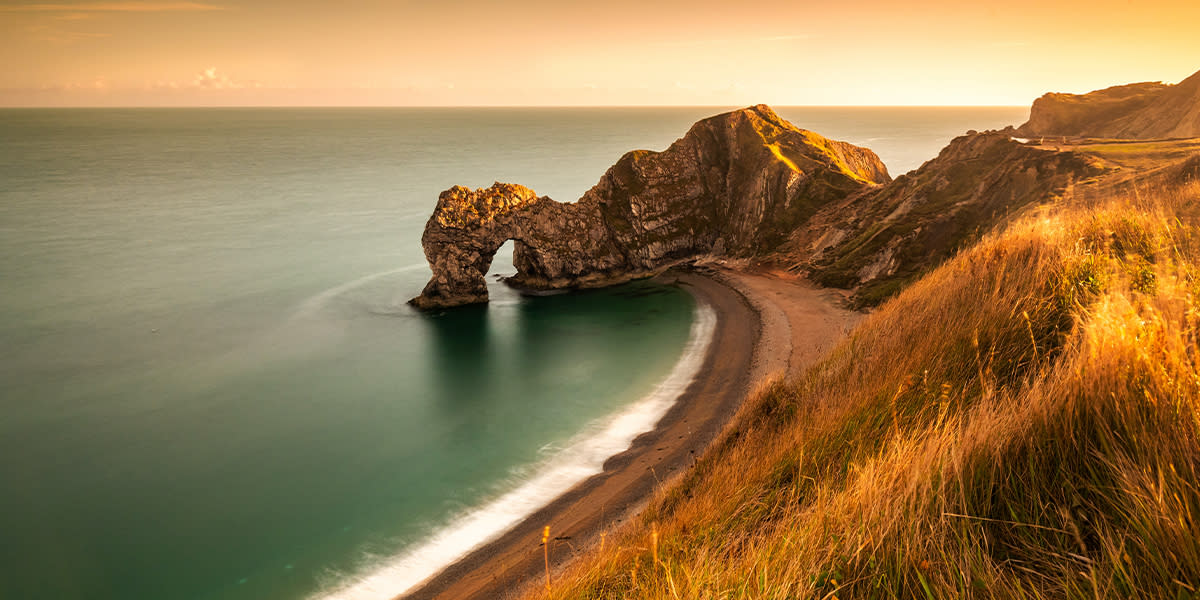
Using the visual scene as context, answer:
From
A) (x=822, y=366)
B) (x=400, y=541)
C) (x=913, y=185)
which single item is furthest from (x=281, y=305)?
(x=913, y=185)

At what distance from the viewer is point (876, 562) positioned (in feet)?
10.3

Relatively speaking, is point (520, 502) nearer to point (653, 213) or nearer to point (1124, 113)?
point (653, 213)

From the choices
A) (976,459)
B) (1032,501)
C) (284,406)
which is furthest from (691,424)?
(1032,501)

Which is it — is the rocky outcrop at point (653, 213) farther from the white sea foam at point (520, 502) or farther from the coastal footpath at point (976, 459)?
the coastal footpath at point (976, 459)

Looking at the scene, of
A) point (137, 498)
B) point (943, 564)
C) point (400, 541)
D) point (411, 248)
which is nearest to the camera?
point (943, 564)

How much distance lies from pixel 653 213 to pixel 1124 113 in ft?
181

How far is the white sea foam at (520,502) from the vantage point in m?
18.1

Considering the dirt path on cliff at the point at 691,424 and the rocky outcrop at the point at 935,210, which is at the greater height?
the rocky outcrop at the point at 935,210

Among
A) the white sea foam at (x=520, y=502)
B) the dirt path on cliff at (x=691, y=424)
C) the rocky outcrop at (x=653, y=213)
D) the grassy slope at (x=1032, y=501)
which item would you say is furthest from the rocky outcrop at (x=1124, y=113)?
the grassy slope at (x=1032, y=501)

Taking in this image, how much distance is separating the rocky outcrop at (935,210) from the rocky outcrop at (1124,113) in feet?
84.5

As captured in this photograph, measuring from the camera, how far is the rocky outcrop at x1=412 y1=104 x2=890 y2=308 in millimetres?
44875

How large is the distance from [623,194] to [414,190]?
198 feet

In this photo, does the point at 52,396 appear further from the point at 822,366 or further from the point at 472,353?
the point at 822,366

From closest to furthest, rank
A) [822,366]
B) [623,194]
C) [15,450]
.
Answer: [822,366] → [15,450] → [623,194]
